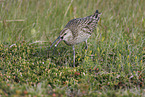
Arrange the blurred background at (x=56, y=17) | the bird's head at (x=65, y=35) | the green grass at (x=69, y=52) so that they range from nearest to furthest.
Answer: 1. the green grass at (x=69, y=52)
2. the bird's head at (x=65, y=35)
3. the blurred background at (x=56, y=17)

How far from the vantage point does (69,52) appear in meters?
5.94

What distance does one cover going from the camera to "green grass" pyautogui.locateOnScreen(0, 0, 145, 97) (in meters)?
4.49

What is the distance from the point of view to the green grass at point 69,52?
449cm

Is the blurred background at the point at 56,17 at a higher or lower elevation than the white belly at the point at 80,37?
higher

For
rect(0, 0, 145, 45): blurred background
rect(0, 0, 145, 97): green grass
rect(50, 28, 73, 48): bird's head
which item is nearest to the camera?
rect(0, 0, 145, 97): green grass

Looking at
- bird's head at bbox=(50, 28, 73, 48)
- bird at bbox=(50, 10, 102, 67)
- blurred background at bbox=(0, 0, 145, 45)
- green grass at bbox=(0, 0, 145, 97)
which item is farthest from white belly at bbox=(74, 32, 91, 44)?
blurred background at bbox=(0, 0, 145, 45)

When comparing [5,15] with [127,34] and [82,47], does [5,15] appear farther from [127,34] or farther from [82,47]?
[127,34]

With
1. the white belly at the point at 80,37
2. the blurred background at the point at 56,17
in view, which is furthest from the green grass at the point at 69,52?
the white belly at the point at 80,37

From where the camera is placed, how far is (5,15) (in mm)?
6586

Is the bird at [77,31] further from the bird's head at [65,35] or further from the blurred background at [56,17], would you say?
the blurred background at [56,17]

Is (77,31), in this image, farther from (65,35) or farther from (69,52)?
(69,52)

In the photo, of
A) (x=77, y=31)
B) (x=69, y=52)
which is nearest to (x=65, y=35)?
(x=77, y=31)

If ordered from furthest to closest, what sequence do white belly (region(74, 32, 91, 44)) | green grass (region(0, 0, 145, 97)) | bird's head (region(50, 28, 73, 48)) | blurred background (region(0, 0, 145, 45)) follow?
blurred background (region(0, 0, 145, 45)) < white belly (region(74, 32, 91, 44)) < bird's head (region(50, 28, 73, 48)) < green grass (region(0, 0, 145, 97))

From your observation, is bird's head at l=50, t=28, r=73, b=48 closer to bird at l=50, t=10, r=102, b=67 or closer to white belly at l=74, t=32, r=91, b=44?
bird at l=50, t=10, r=102, b=67
